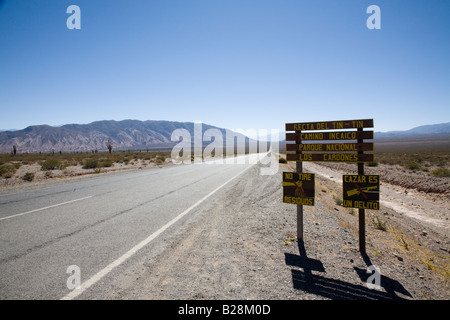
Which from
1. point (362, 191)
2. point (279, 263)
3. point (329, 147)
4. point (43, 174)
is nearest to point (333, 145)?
point (329, 147)

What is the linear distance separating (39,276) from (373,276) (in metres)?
4.72

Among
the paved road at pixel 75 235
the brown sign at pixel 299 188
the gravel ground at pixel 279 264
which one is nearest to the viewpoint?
the gravel ground at pixel 279 264

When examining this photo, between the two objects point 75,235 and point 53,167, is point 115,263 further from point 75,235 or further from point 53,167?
point 53,167

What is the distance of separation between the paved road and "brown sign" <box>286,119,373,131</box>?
3440 mm

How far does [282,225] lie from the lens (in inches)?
A: 225

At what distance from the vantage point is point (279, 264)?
12.6 ft

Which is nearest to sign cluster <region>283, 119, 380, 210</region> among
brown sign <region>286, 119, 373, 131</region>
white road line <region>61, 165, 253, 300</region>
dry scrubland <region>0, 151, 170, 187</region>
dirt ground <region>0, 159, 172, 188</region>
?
brown sign <region>286, 119, 373, 131</region>

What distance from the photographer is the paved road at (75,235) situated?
328 centimetres

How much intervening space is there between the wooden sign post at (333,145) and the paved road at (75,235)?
125 inches

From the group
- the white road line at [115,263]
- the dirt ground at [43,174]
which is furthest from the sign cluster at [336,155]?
the dirt ground at [43,174]

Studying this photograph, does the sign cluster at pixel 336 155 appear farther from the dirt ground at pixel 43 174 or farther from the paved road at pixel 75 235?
the dirt ground at pixel 43 174

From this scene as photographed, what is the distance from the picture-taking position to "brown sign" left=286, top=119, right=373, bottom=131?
4.30 m
